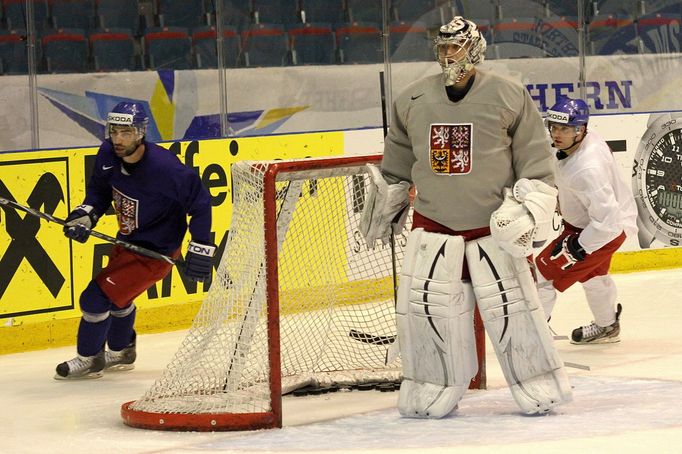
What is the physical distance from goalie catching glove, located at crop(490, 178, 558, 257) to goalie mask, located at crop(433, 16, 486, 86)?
41 centimetres

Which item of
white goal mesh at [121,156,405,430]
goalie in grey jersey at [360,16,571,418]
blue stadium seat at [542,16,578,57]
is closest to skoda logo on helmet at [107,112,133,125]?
white goal mesh at [121,156,405,430]

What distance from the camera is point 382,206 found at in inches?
194

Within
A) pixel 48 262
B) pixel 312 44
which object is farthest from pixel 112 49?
pixel 48 262

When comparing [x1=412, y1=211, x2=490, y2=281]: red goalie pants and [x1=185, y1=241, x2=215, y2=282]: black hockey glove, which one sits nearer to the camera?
[x1=412, y1=211, x2=490, y2=281]: red goalie pants

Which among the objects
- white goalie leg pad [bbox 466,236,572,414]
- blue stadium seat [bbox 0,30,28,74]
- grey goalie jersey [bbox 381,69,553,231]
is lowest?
white goalie leg pad [bbox 466,236,572,414]

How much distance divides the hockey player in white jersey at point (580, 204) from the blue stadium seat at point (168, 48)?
116 inches

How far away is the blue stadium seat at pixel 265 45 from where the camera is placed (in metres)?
8.66

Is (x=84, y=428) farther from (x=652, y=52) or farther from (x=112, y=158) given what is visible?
(x=652, y=52)

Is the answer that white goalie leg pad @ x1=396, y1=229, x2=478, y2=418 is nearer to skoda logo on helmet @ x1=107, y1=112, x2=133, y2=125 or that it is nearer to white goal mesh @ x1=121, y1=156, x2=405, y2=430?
white goal mesh @ x1=121, y1=156, x2=405, y2=430

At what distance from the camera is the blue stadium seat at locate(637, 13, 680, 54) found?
32.9ft

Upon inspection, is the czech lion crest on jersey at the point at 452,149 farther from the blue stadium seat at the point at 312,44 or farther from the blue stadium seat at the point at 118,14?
the blue stadium seat at the point at 312,44

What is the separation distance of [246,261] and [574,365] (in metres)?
1.57

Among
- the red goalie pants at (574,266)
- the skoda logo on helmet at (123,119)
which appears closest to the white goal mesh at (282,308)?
the red goalie pants at (574,266)

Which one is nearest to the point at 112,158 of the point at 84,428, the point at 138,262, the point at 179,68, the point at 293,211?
the point at 138,262
